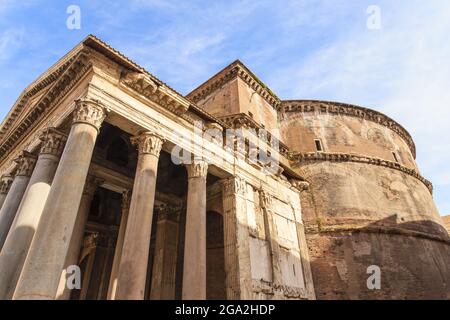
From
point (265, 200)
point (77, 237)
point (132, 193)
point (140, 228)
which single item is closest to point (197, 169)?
point (132, 193)

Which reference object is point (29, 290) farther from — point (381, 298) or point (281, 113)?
point (281, 113)

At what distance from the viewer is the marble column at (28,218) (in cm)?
635

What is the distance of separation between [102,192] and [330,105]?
12.9 metres

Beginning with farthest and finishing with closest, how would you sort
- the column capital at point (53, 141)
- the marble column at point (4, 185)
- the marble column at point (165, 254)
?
the marble column at point (4, 185), the marble column at point (165, 254), the column capital at point (53, 141)

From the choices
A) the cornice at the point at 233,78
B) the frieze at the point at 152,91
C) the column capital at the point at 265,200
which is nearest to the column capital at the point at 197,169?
the frieze at the point at 152,91

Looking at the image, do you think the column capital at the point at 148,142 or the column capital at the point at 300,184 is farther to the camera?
the column capital at the point at 300,184

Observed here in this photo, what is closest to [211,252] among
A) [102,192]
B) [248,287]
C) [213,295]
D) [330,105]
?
[213,295]

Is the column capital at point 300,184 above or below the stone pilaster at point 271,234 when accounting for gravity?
above

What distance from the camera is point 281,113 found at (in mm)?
16344

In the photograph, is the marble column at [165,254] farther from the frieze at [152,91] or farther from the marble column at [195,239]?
the frieze at [152,91]

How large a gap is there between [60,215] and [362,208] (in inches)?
473

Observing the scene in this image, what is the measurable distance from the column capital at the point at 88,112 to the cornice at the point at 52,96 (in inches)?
46.0

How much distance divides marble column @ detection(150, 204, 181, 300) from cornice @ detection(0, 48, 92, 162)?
5.10 m

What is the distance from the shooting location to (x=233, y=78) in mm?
13930
